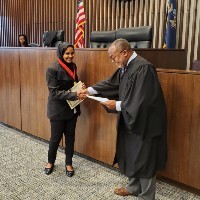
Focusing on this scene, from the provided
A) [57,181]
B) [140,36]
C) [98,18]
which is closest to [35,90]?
[57,181]

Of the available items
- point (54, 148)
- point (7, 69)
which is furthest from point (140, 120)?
point (7, 69)

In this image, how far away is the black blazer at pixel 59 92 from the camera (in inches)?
101

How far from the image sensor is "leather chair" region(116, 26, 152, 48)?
3412mm

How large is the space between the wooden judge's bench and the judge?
1.09 feet

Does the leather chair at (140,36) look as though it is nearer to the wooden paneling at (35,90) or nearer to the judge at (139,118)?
the wooden paneling at (35,90)

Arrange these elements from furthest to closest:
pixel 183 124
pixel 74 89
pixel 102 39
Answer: pixel 102 39, pixel 74 89, pixel 183 124

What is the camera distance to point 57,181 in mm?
2633

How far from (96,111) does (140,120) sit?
3.30 ft

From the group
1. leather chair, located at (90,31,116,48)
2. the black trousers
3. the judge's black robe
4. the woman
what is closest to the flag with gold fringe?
leather chair, located at (90,31,116,48)

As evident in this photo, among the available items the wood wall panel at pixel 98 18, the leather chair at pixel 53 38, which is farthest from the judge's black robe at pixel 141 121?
the leather chair at pixel 53 38

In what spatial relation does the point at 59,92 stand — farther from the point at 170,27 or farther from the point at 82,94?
the point at 170,27

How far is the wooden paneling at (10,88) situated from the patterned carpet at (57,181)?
31.4 inches

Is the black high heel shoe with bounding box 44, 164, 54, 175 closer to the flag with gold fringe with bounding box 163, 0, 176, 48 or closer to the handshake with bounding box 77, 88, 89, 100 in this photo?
the handshake with bounding box 77, 88, 89, 100

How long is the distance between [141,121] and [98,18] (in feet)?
13.4
